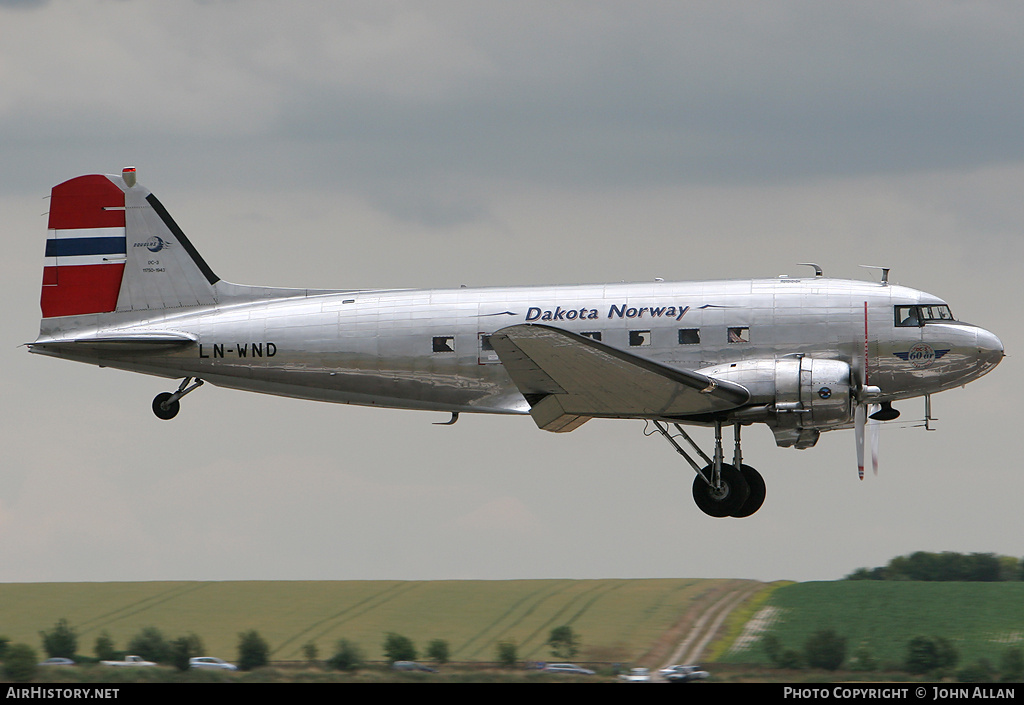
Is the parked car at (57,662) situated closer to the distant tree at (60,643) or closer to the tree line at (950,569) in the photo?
the distant tree at (60,643)

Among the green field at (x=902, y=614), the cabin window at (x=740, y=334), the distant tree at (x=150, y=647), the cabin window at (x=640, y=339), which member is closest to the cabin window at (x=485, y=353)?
the cabin window at (x=640, y=339)

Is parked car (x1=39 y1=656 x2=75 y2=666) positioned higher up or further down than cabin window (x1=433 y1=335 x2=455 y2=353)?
further down

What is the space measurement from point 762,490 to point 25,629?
2276 cm

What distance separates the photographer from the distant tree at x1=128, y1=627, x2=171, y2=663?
3055cm

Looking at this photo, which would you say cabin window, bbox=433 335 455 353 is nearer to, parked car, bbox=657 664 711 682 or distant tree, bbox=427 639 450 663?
parked car, bbox=657 664 711 682

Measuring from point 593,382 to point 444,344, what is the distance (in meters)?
3.29

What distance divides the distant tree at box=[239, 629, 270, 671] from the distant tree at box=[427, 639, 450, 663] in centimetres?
402

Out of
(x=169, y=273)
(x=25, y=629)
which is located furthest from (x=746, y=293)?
(x=25, y=629)

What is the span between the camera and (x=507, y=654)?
31594 millimetres

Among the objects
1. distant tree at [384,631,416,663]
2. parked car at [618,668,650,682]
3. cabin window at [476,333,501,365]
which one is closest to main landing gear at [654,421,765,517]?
cabin window at [476,333,501,365]

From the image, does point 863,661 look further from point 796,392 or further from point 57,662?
point 57,662

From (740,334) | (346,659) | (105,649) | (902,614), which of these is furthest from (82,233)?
(902,614)

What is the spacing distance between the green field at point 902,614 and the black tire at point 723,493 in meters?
12.7
